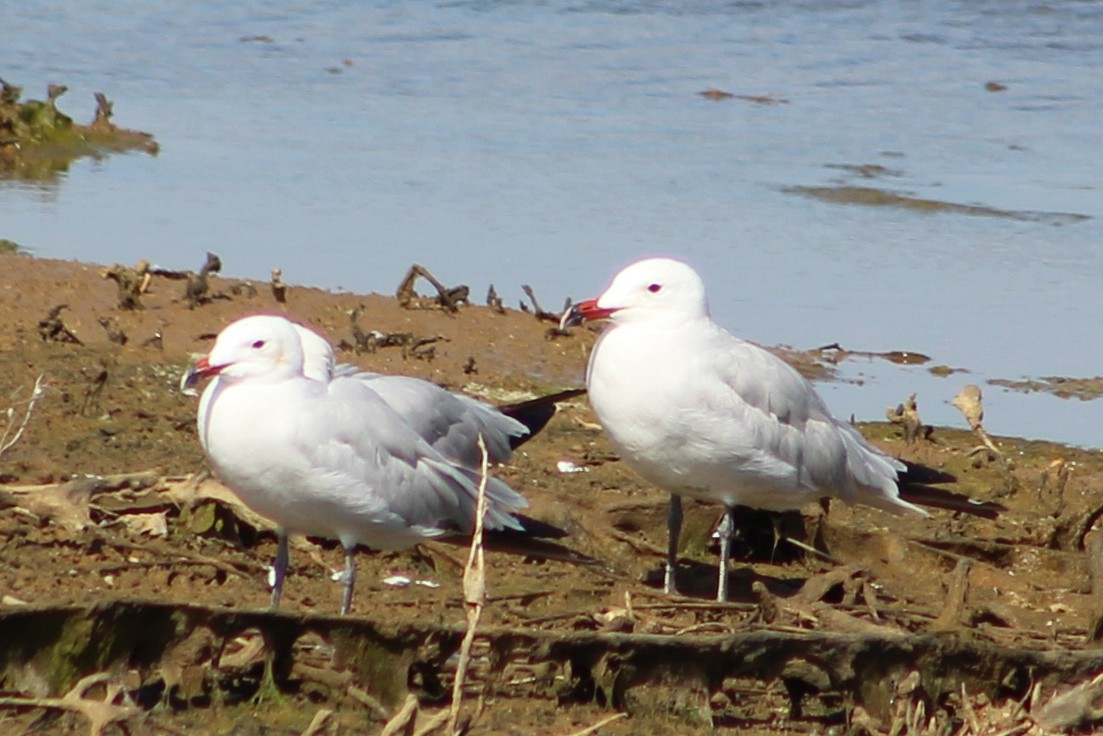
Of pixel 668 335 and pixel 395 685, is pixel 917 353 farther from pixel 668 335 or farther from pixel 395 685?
pixel 395 685

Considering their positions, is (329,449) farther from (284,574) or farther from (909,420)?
(909,420)

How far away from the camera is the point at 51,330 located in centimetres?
844

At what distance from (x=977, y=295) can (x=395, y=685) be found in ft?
23.6

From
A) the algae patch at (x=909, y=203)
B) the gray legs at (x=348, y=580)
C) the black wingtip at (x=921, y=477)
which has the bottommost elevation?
the algae patch at (x=909, y=203)

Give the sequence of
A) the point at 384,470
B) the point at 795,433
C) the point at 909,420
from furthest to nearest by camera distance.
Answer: the point at 909,420 → the point at 795,433 → the point at 384,470

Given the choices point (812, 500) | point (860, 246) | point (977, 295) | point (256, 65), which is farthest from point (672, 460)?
point (256, 65)

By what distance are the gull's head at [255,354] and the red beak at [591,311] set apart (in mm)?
1231

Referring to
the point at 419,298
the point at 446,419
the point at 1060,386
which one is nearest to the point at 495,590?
the point at 446,419

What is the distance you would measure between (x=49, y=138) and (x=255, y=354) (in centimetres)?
924

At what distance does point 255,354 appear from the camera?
5.55m

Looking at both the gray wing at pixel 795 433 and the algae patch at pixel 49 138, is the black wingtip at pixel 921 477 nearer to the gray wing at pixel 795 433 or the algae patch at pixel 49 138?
the gray wing at pixel 795 433

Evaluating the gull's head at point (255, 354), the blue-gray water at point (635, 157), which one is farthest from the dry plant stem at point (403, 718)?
the blue-gray water at point (635, 157)

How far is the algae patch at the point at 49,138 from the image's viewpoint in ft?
45.8

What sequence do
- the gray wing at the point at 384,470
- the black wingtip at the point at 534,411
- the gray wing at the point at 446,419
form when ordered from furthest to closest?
the black wingtip at the point at 534,411
the gray wing at the point at 446,419
the gray wing at the point at 384,470
